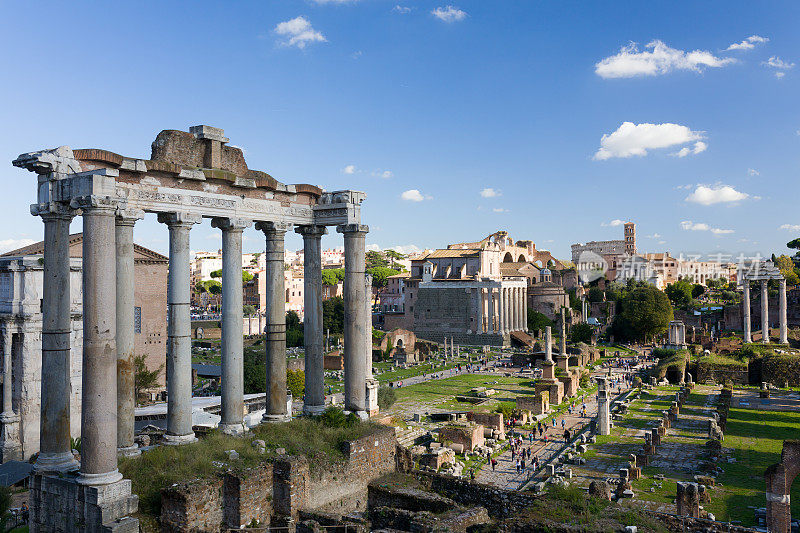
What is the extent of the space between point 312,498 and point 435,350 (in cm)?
5364

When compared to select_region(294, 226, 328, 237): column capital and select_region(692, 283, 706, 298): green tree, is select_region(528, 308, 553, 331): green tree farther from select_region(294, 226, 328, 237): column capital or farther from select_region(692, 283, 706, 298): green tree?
select_region(294, 226, 328, 237): column capital

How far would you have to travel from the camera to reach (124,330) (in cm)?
1070

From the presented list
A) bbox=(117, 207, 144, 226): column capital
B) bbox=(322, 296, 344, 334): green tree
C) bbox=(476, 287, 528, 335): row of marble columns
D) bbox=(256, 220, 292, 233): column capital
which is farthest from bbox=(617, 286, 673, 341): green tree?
bbox=(117, 207, 144, 226): column capital

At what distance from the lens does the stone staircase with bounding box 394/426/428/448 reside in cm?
2555

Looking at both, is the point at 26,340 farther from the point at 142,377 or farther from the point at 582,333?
the point at 582,333

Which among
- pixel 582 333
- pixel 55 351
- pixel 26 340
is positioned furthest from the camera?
pixel 582 333

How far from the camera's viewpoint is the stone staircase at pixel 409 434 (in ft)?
83.8

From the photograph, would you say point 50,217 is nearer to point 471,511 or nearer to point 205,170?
point 205,170

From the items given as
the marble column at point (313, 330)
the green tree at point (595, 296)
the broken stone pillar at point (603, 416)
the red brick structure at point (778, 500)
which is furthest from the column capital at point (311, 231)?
the green tree at point (595, 296)

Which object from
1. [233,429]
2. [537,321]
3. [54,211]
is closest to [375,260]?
[537,321]

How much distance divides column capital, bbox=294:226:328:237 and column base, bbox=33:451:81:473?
269 inches

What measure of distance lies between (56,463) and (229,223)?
17.7ft

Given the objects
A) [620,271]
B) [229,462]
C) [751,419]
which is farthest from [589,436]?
[620,271]

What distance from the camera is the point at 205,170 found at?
12117 millimetres
